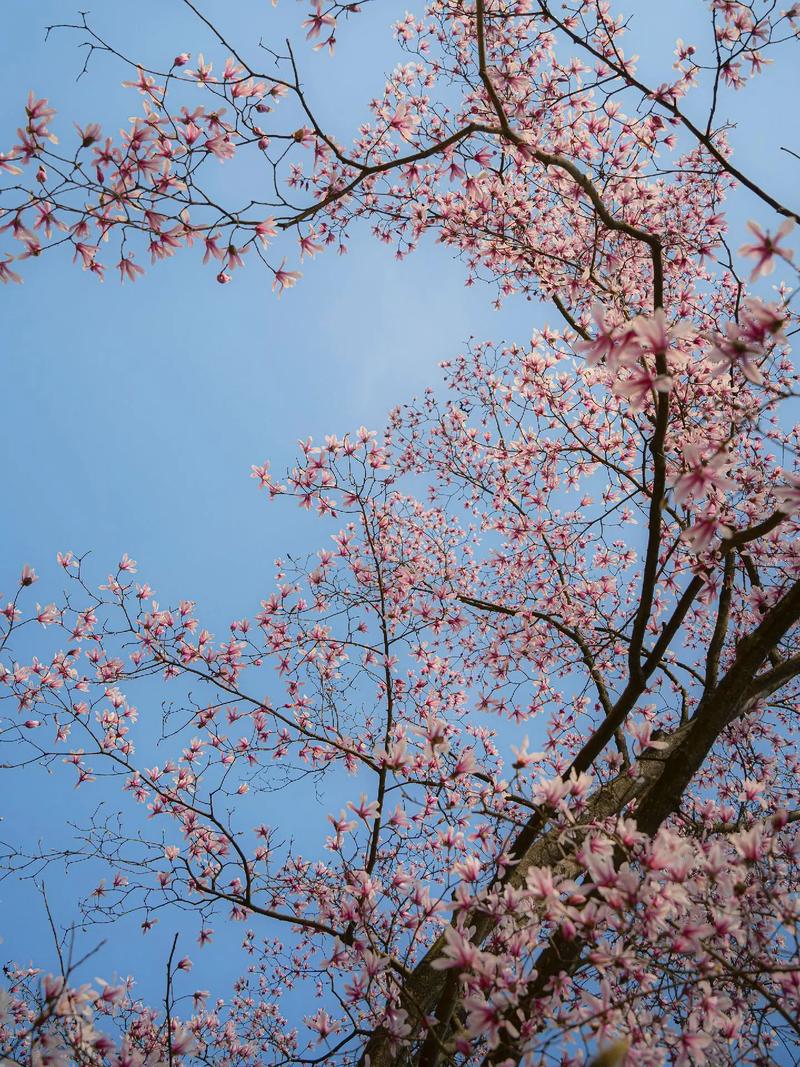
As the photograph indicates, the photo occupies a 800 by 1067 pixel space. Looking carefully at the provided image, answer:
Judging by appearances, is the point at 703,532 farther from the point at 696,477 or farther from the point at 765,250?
the point at 765,250

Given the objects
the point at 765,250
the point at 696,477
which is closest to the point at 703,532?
the point at 696,477

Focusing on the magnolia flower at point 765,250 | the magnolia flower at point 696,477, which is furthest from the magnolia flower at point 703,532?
the magnolia flower at point 765,250

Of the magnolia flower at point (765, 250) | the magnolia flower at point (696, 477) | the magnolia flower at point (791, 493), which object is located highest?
the magnolia flower at point (765, 250)

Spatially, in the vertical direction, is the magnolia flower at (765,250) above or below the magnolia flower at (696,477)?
above

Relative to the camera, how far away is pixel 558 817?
2.93 metres

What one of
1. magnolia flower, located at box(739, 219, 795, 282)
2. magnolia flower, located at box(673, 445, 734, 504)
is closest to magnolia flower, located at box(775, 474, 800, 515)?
magnolia flower, located at box(673, 445, 734, 504)

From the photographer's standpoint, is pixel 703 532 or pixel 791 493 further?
pixel 703 532

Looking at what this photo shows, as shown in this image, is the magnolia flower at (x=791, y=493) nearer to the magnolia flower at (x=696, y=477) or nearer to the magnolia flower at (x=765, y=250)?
the magnolia flower at (x=696, y=477)

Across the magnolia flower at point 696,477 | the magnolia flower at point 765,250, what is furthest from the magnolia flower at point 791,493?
the magnolia flower at point 765,250

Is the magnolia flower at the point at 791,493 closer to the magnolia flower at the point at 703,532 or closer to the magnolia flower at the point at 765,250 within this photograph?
the magnolia flower at the point at 703,532

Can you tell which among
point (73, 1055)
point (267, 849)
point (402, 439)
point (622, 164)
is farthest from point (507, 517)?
point (73, 1055)

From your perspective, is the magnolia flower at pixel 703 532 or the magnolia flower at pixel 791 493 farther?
the magnolia flower at pixel 703 532

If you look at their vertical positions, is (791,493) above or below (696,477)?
below

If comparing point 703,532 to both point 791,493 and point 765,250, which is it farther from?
point 765,250
